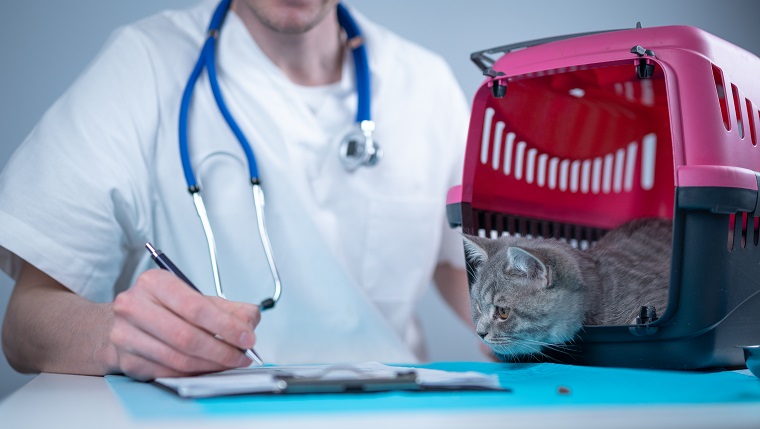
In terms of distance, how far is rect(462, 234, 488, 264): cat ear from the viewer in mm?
798

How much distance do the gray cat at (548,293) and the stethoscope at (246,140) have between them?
32cm

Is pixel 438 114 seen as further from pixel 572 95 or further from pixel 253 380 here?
pixel 253 380

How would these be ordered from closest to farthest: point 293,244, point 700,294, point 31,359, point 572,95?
point 700,294 < point 31,359 < point 572,95 < point 293,244

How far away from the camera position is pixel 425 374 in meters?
0.59

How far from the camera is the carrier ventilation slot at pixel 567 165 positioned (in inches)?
37.7

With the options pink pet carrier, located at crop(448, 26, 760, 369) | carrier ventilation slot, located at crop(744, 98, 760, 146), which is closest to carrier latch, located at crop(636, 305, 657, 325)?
pink pet carrier, located at crop(448, 26, 760, 369)

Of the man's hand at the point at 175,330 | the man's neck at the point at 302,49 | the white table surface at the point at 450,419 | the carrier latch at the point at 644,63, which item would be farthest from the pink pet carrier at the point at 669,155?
the man's neck at the point at 302,49

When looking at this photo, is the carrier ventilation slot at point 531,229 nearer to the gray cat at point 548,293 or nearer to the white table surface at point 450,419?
the gray cat at point 548,293

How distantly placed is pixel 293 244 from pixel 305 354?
0.60 ft

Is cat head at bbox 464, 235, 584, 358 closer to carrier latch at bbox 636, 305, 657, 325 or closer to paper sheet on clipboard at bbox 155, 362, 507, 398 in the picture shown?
carrier latch at bbox 636, 305, 657, 325

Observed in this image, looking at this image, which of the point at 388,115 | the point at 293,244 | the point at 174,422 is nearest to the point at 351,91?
the point at 388,115

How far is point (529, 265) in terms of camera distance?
0.73 metres

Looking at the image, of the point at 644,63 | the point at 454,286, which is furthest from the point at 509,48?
the point at 454,286

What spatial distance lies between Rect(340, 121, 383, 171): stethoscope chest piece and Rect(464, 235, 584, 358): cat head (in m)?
0.40
